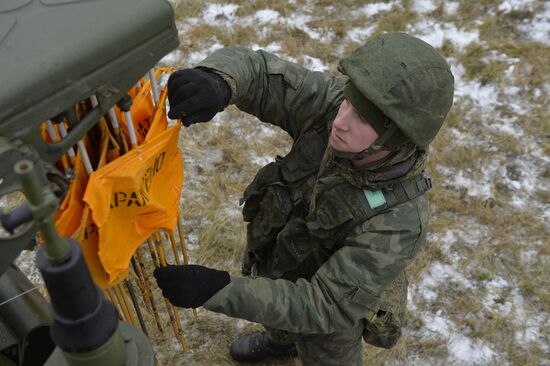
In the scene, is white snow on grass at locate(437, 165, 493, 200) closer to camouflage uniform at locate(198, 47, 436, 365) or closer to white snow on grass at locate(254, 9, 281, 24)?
camouflage uniform at locate(198, 47, 436, 365)

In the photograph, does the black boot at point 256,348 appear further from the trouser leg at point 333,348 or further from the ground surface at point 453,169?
the trouser leg at point 333,348

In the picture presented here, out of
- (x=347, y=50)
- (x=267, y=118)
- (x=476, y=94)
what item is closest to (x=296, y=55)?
(x=347, y=50)

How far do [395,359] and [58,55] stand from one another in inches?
103

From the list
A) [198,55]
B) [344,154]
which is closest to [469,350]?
[344,154]

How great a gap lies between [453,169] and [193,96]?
2.84 meters

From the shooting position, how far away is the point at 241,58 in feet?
6.81

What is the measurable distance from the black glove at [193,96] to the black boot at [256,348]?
64.1 inches

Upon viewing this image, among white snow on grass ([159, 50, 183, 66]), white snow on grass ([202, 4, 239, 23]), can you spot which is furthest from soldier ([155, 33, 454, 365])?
white snow on grass ([202, 4, 239, 23])

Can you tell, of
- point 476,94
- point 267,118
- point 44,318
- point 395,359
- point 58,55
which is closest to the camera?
point 58,55

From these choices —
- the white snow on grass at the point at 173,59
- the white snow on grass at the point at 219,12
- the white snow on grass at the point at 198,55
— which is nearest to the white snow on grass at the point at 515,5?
the white snow on grass at the point at 219,12

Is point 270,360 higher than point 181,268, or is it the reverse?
point 181,268

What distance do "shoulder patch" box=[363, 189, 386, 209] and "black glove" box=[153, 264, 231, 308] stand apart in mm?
610

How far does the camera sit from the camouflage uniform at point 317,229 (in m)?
1.80

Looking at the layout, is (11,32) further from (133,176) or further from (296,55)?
(296,55)
